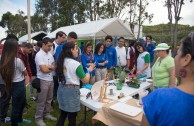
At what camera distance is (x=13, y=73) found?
2.88m

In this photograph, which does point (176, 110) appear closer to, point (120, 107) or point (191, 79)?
point (191, 79)

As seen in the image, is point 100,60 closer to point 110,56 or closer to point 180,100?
point 110,56

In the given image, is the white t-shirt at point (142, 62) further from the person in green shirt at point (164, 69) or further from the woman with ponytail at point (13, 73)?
the woman with ponytail at point (13, 73)

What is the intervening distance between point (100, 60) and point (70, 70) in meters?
2.39

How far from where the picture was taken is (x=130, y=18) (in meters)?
15.7

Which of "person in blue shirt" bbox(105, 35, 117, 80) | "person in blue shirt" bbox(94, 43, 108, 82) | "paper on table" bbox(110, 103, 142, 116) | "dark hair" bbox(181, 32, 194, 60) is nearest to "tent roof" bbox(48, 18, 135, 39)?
"person in blue shirt" bbox(105, 35, 117, 80)

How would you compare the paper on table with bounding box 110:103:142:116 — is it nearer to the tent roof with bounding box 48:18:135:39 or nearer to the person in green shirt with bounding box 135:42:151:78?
the person in green shirt with bounding box 135:42:151:78

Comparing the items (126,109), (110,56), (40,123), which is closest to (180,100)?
(126,109)

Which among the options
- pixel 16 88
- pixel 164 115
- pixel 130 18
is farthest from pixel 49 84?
pixel 130 18

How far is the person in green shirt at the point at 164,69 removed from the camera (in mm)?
2947

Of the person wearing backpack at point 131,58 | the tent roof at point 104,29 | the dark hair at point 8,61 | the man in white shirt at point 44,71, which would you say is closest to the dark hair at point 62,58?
the dark hair at point 8,61

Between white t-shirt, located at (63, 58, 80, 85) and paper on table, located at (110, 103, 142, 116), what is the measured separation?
2.12 feet

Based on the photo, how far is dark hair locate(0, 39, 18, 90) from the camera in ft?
9.18

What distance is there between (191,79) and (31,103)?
4.83 meters
